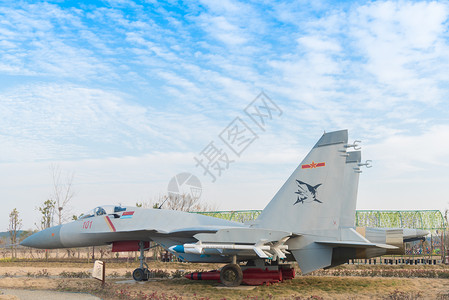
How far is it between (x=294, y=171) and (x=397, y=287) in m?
5.04

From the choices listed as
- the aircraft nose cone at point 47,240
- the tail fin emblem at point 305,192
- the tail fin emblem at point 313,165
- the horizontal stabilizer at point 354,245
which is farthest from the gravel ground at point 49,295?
the tail fin emblem at point 313,165

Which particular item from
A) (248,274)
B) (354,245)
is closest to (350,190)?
(354,245)

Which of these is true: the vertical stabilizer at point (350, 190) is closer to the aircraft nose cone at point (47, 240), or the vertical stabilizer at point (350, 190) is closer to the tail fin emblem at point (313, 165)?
the tail fin emblem at point (313, 165)

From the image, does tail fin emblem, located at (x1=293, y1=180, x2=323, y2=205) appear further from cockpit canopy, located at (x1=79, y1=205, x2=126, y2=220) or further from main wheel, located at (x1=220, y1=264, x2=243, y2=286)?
cockpit canopy, located at (x1=79, y1=205, x2=126, y2=220)

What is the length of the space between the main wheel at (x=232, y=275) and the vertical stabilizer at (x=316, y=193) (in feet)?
5.27

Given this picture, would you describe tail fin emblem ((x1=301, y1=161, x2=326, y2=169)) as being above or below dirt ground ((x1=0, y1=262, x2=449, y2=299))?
above

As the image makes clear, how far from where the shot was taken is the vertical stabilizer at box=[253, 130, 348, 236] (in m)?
12.6

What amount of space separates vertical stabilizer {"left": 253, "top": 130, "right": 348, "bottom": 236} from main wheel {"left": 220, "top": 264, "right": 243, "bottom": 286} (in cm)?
161

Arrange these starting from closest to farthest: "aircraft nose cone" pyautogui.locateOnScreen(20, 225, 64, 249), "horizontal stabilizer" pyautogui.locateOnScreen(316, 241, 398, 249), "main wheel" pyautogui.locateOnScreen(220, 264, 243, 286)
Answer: "horizontal stabilizer" pyautogui.locateOnScreen(316, 241, 398, 249)
"main wheel" pyautogui.locateOnScreen(220, 264, 243, 286)
"aircraft nose cone" pyautogui.locateOnScreen(20, 225, 64, 249)

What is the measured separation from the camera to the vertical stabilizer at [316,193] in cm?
1259

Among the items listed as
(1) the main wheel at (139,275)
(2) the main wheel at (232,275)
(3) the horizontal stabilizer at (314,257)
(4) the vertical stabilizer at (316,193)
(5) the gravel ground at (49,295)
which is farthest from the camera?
(1) the main wheel at (139,275)

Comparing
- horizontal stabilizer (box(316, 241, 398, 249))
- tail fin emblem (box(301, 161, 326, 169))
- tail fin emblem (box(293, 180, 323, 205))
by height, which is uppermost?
tail fin emblem (box(301, 161, 326, 169))

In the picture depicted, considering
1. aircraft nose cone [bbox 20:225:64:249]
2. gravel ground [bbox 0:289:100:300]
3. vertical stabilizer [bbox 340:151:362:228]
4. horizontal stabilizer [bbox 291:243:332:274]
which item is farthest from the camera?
aircraft nose cone [bbox 20:225:64:249]

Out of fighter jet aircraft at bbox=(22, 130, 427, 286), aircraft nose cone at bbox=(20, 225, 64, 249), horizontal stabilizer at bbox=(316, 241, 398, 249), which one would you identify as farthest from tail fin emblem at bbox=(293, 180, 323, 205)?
aircraft nose cone at bbox=(20, 225, 64, 249)
